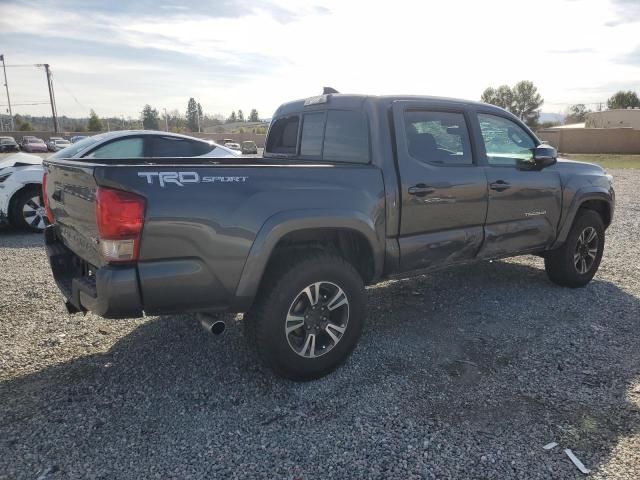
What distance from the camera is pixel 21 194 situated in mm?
7809

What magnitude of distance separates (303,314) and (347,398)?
2.05ft

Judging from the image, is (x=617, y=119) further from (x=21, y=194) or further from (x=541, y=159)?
(x=21, y=194)

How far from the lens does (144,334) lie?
13.5ft

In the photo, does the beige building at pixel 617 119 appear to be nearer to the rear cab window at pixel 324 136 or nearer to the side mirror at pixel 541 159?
the side mirror at pixel 541 159

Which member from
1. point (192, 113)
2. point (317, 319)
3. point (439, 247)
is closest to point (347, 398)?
point (317, 319)

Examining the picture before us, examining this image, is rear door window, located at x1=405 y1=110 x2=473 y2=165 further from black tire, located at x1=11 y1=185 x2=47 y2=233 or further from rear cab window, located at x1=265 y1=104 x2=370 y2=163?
black tire, located at x1=11 y1=185 x2=47 y2=233

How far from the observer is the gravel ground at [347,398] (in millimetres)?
2527

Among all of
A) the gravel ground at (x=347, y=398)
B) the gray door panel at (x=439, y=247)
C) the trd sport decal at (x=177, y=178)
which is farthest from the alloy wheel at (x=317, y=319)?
the trd sport decal at (x=177, y=178)

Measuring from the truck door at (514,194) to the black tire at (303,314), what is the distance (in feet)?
5.25

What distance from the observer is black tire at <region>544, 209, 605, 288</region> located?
16.7 feet

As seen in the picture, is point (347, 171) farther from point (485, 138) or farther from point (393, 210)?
point (485, 138)

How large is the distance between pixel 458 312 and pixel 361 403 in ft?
6.30

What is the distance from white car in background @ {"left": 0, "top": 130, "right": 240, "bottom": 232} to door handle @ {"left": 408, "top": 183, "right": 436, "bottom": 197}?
13.8 feet

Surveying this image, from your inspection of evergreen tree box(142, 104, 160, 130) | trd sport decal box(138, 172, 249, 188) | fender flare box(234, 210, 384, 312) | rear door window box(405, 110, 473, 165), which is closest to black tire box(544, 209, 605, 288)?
rear door window box(405, 110, 473, 165)
